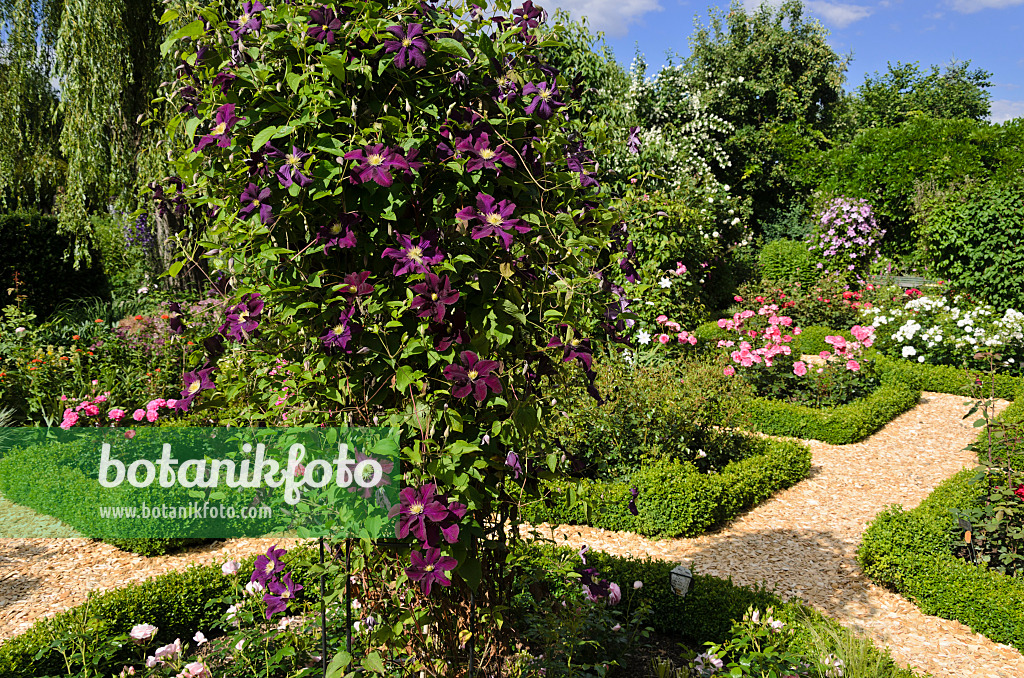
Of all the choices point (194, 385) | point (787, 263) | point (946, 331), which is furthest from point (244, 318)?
point (787, 263)

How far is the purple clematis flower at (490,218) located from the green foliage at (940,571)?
3.63 m

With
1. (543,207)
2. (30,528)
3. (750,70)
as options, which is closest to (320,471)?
(543,207)

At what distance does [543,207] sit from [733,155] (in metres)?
18.0

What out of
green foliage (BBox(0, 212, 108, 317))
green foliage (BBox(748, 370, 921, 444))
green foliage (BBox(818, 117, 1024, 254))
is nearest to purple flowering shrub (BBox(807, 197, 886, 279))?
green foliage (BBox(818, 117, 1024, 254))

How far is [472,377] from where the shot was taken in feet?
5.51

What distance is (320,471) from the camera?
1975 millimetres

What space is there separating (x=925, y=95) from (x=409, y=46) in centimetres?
3779

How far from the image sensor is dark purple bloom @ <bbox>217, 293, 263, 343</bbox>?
186cm

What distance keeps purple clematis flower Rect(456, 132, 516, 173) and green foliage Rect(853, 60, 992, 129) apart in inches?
1273

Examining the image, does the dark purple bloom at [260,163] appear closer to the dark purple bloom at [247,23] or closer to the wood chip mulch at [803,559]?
the dark purple bloom at [247,23]

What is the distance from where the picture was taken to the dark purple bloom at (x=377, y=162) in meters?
1.63

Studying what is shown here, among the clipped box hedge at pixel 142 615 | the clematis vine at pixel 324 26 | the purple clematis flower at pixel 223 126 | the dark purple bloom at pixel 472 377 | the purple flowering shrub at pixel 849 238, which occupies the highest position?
the purple flowering shrub at pixel 849 238

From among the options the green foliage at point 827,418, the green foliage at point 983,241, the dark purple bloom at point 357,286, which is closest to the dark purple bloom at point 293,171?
the dark purple bloom at point 357,286

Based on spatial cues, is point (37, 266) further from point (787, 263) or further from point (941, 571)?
point (787, 263)
